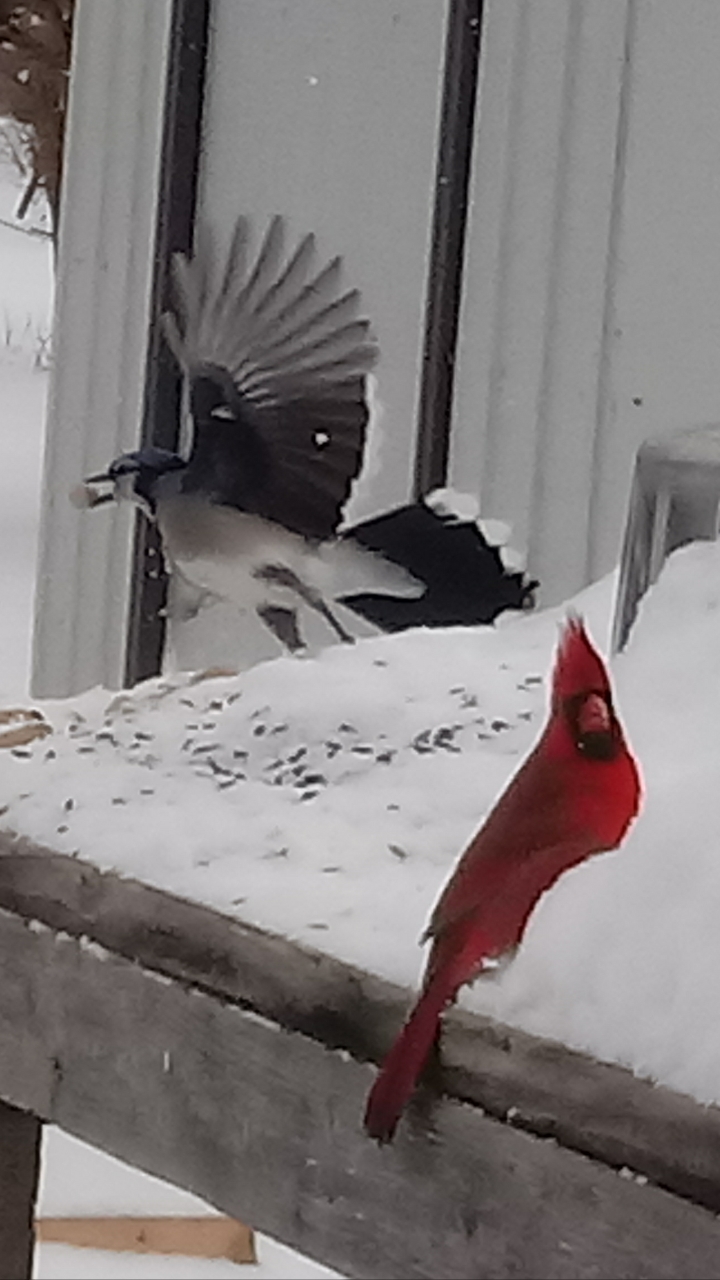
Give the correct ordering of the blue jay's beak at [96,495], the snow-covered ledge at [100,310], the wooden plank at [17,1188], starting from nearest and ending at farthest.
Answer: the wooden plank at [17,1188], the blue jay's beak at [96,495], the snow-covered ledge at [100,310]

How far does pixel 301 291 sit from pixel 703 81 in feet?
1.11

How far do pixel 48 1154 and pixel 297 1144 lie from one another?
1151 mm

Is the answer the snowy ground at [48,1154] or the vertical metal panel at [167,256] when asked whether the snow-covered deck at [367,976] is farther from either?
the snowy ground at [48,1154]

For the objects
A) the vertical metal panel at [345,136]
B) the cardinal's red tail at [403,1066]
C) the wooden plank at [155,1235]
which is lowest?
the wooden plank at [155,1235]

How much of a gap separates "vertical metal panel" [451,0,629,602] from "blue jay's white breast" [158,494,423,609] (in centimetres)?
31

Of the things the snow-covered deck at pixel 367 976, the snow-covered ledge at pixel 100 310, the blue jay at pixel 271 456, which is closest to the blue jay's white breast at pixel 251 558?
the blue jay at pixel 271 456

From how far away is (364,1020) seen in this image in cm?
42

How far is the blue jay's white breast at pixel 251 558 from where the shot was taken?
760mm

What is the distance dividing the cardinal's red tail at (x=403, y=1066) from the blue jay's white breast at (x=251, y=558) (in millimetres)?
366

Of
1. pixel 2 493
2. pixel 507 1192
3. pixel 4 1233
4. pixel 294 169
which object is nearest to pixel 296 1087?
pixel 507 1192

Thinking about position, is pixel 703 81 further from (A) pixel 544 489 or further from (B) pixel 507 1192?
(B) pixel 507 1192

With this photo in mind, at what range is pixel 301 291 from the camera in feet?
2.77

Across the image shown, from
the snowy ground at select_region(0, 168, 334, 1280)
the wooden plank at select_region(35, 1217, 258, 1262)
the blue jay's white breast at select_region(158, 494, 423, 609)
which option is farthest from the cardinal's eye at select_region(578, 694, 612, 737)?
the wooden plank at select_region(35, 1217, 258, 1262)

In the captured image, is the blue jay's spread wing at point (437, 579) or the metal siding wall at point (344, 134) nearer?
the blue jay's spread wing at point (437, 579)
